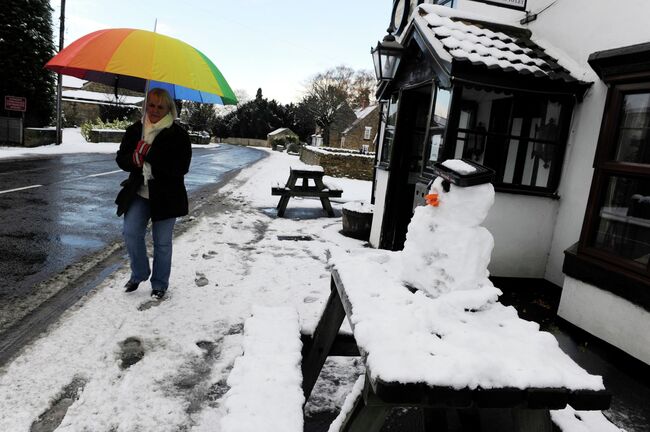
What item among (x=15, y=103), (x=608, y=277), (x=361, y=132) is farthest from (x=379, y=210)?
(x=361, y=132)

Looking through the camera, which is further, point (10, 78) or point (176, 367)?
point (10, 78)

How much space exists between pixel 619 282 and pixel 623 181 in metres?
0.94

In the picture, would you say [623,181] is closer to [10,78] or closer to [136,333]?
[136,333]

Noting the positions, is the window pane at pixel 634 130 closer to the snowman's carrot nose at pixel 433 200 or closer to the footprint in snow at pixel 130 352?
the snowman's carrot nose at pixel 433 200

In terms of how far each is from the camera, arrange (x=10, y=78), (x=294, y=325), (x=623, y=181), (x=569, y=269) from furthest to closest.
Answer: (x=10, y=78), (x=569, y=269), (x=623, y=181), (x=294, y=325)

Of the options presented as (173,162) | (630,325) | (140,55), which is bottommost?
(630,325)

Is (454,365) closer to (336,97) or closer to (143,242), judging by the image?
(143,242)

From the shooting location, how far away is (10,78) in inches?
719

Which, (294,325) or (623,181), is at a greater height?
(623,181)

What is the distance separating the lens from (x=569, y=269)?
4.18 metres

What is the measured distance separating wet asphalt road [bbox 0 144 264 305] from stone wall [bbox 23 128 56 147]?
7980 millimetres

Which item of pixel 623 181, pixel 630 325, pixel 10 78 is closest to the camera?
pixel 630 325

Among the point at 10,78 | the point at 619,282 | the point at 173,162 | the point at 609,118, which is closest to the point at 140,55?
the point at 173,162

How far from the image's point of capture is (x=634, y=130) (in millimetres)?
3807
